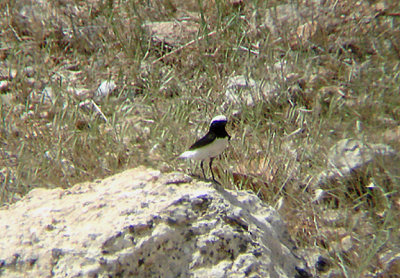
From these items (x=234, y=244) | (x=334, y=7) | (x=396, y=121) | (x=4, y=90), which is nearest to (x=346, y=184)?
(x=396, y=121)

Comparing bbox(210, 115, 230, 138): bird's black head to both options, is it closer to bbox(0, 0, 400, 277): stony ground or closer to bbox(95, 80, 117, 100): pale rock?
bbox(0, 0, 400, 277): stony ground

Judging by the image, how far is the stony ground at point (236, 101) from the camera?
3.27 meters

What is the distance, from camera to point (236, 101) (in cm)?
424

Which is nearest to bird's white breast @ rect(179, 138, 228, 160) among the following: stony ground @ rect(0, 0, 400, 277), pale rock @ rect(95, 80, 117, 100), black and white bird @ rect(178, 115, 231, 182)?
black and white bird @ rect(178, 115, 231, 182)

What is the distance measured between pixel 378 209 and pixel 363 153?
39 centimetres

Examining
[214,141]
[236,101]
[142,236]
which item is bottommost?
[236,101]

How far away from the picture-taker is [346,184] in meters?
3.36

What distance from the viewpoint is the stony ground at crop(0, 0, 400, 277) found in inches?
129

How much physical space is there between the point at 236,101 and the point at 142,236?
7.56ft

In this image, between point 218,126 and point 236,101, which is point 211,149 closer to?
point 218,126

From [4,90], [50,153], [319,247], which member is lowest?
[319,247]

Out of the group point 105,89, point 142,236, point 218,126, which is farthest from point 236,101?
point 142,236

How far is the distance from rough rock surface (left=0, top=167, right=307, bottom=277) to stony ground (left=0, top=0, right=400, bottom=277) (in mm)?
857

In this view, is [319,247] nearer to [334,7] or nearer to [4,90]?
[334,7]
